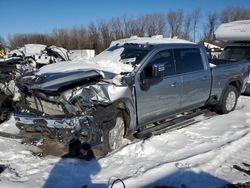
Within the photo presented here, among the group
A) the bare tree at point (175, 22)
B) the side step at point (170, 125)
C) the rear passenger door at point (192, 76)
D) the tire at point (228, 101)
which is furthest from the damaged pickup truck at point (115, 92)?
the bare tree at point (175, 22)

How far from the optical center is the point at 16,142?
600 cm

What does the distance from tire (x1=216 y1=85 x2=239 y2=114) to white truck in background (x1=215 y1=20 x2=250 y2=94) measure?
2.35m

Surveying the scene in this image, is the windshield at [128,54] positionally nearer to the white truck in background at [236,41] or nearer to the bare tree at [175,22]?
the white truck in background at [236,41]

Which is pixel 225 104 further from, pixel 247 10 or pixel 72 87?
pixel 247 10

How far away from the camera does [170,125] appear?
6500 millimetres

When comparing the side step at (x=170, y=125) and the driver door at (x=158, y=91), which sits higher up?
the driver door at (x=158, y=91)

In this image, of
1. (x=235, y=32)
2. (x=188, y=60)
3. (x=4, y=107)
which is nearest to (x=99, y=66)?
(x=188, y=60)

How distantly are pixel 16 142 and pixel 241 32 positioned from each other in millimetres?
8230

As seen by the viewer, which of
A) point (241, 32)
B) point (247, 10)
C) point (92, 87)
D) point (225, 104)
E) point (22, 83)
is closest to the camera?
point (92, 87)

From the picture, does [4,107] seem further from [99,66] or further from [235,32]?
[235,32]

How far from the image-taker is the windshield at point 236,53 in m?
10.6

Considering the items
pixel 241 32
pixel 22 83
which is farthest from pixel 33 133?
pixel 241 32

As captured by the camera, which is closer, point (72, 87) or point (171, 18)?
point (72, 87)

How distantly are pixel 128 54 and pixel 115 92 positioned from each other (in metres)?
1.33
